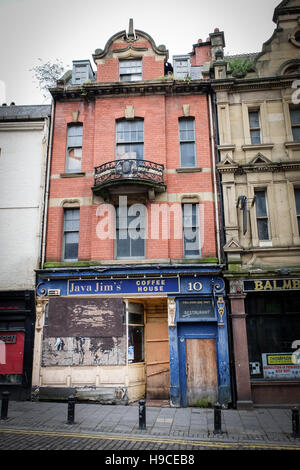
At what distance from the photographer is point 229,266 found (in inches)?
474

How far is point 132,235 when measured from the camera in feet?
42.9

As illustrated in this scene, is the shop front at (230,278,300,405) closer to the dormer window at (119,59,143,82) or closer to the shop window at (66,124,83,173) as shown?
the shop window at (66,124,83,173)

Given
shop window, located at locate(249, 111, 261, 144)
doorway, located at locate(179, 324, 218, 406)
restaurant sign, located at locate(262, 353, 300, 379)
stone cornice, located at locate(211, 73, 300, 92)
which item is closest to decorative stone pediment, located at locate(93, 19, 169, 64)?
stone cornice, located at locate(211, 73, 300, 92)

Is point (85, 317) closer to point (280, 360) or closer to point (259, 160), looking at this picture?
point (280, 360)

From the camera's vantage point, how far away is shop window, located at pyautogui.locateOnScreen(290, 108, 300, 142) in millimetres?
13281

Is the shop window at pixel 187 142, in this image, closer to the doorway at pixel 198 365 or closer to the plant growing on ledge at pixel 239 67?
the plant growing on ledge at pixel 239 67

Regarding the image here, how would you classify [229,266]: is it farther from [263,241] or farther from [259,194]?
[259,194]

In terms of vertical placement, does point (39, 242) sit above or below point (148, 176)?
below

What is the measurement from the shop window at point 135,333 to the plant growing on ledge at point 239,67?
36.3ft

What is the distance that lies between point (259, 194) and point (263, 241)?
2.04 meters

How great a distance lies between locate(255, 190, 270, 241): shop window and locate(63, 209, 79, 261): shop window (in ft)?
24.9

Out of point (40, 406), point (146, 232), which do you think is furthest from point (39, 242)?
point (40, 406)

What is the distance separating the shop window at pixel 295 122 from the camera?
43.6 ft

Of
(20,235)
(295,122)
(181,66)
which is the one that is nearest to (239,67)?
(181,66)
